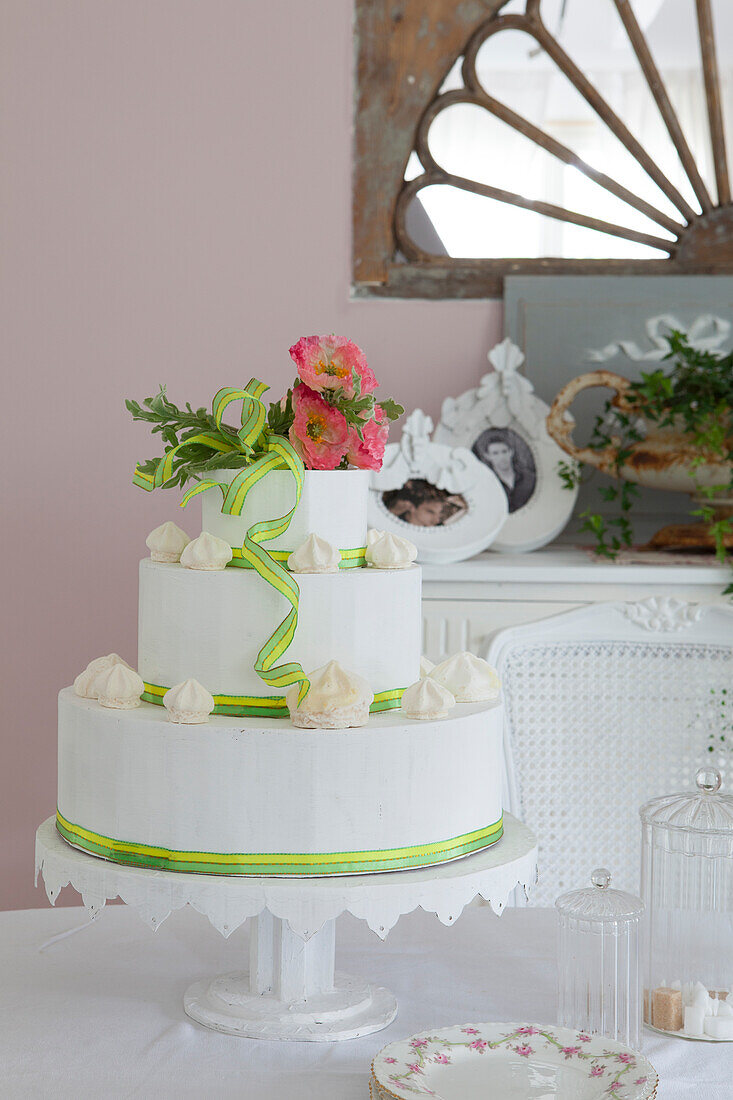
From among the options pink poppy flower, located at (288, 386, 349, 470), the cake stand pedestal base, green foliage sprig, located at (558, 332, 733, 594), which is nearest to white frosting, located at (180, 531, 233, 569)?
pink poppy flower, located at (288, 386, 349, 470)

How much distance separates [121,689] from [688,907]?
0.62 metres

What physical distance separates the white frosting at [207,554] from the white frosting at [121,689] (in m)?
0.12

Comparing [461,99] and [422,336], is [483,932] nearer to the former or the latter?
[422,336]

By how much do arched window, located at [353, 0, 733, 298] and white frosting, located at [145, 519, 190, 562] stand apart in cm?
128

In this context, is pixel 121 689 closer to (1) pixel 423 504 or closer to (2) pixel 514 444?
(1) pixel 423 504

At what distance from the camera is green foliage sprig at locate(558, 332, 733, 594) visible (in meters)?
2.07

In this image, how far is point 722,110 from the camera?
2365mm

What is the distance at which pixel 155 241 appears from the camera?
240 cm

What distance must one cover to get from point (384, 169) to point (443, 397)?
0.47 m

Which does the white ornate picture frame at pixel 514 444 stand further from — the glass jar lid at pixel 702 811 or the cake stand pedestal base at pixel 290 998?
the cake stand pedestal base at pixel 290 998

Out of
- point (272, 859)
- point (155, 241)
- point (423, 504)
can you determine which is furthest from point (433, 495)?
point (272, 859)

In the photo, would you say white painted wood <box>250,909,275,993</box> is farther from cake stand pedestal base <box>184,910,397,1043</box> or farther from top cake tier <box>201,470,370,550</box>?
top cake tier <box>201,470,370,550</box>

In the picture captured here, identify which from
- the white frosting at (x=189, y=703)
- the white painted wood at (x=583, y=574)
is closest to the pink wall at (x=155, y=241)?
the white painted wood at (x=583, y=574)

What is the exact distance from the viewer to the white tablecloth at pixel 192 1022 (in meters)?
1.04
